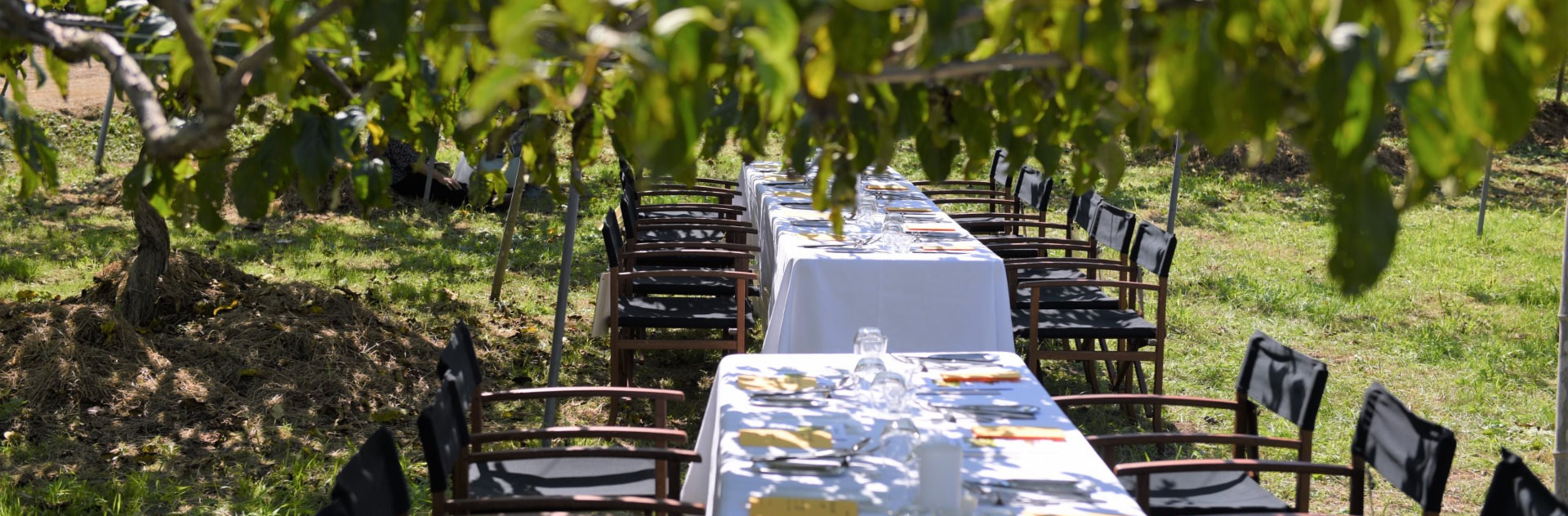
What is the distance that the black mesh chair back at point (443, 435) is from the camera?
100 inches

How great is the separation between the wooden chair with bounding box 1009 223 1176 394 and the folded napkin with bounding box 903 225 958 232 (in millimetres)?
382

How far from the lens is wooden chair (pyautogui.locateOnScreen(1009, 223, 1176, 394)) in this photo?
468 cm

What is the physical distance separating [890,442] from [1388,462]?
3.88 feet

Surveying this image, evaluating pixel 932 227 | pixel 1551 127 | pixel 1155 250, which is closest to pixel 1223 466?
pixel 1155 250

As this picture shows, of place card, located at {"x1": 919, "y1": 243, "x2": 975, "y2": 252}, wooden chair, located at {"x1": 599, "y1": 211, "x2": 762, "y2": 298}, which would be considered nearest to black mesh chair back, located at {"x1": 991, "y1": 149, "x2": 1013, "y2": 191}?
wooden chair, located at {"x1": 599, "y1": 211, "x2": 762, "y2": 298}

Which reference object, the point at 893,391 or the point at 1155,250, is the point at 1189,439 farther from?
the point at 1155,250

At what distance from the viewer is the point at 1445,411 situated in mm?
5078

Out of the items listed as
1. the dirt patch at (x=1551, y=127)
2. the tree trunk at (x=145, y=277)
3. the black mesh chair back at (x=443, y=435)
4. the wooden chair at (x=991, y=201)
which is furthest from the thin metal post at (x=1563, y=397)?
the dirt patch at (x=1551, y=127)

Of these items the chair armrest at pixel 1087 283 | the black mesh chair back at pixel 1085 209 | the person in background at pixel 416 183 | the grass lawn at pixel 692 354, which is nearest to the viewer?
the grass lawn at pixel 692 354

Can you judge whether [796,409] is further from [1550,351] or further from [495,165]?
[1550,351]

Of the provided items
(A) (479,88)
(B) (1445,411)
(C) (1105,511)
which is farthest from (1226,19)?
(B) (1445,411)

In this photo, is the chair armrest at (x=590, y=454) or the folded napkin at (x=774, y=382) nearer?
the chair armrest at (x=590, y=454)

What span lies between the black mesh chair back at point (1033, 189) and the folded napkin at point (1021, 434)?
12.0 ft

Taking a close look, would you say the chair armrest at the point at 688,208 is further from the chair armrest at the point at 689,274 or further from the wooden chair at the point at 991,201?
the chair armrest at the point at 689,274
